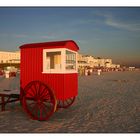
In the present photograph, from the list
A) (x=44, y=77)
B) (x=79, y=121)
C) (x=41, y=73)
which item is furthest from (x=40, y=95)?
(x=79, y=121)

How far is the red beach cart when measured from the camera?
6.68m

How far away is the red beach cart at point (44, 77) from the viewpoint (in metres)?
6.68

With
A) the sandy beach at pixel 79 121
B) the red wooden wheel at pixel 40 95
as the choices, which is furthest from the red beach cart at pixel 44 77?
the sandy beach at pixel 79 121

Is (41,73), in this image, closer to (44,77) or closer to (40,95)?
(44,77)

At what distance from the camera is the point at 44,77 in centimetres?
700

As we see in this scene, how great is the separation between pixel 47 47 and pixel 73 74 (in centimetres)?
152

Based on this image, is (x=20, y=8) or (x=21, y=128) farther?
(x=20, y=8)

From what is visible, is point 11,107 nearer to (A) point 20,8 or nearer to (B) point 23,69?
(B) point 23,69

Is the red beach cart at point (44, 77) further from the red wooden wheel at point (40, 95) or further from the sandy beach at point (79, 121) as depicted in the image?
the sandy beach at point (79, 121)

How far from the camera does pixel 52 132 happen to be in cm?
546

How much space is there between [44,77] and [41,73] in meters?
0.18
